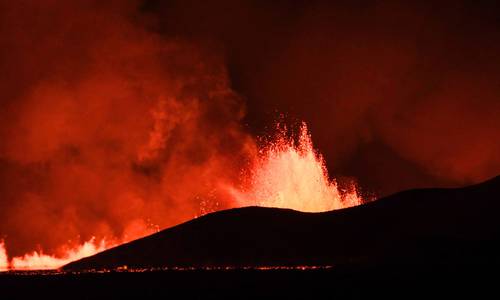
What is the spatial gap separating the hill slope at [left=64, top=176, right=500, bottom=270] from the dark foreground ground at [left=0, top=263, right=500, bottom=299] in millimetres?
11420

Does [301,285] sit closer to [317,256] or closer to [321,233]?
[317,256]

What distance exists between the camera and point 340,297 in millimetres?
31031

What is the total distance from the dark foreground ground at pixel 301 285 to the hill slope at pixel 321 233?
11420 millimetres

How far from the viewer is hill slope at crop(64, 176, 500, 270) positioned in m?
62.9

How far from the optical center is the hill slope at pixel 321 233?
206ft

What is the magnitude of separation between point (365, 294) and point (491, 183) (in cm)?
4805

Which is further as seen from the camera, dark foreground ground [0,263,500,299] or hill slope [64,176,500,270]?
hill slope [64,176,500,270]

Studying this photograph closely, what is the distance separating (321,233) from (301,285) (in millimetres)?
35922

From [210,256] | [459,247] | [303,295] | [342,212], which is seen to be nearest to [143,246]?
[210,256]

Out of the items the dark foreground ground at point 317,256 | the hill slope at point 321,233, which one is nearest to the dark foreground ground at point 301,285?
the dark foreground ground at point 317,256

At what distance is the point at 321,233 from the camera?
72.6 meters

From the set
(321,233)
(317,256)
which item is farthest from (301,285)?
(321,233)

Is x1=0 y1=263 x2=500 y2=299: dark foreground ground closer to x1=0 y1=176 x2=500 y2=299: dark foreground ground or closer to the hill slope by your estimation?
x1=0 y1=176 x2=500 y2=299: dark foreground ground

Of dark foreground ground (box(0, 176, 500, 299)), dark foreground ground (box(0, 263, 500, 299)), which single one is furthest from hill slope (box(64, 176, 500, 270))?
dark foreground ground (box(0, 263, 500, 299))
